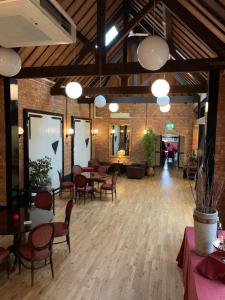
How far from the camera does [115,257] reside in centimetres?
418

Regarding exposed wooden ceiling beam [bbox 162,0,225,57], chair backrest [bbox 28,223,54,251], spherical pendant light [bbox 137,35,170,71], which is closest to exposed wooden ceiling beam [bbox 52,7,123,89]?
exposed wooden ceiling beam [bbox 162,0,225,57]

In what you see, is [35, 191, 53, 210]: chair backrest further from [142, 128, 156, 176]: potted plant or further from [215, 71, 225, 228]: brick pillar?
[142, 128, 156, 176]: potted plant

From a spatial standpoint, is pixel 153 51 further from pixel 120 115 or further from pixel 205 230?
pixel 120 115

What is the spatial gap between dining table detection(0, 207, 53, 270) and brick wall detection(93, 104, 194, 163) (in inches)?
335

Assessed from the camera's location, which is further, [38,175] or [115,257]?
[38,175]

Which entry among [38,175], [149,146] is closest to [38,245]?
[38,175]

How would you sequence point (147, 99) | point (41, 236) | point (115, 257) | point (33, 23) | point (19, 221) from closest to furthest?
point (33, 23)
point (41, 236)
point (19, 221)
point (115, 257)
point (147, 99)

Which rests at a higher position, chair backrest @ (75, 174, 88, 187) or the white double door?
the white double door

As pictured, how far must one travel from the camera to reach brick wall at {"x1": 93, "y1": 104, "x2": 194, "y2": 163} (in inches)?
472

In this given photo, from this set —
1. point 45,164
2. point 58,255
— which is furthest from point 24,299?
point 45,164

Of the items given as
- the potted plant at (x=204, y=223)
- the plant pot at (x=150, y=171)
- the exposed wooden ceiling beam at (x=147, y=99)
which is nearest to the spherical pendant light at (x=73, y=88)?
the potted plant at (x=204, y=223)

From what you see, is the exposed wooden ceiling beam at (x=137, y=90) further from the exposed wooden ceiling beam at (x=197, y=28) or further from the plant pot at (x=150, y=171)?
the plant pot at (x=150, y=171)

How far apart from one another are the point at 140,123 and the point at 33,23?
10.3m

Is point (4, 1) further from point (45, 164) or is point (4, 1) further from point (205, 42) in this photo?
point (45, 164)
